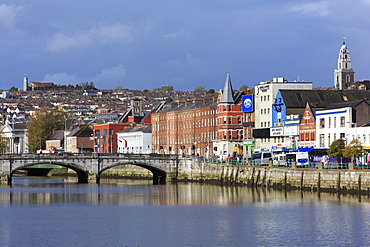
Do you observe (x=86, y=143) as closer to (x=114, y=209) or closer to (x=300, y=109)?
(x=300, y=109)

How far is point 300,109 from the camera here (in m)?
118

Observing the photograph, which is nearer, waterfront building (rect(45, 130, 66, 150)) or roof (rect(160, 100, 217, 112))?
roof (rect(160, 100, 217, 112))

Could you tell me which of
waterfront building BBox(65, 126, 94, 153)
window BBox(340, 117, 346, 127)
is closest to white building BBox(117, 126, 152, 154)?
waterfront building BBox(65, 126, 94, 153)

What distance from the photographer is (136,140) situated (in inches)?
6334

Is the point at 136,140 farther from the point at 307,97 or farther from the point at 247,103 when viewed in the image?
the point at 307,97

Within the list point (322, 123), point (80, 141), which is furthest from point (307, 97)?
point (80, 141)

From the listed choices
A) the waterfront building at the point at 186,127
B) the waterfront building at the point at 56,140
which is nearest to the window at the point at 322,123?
the waterfront building at the point at 186,127

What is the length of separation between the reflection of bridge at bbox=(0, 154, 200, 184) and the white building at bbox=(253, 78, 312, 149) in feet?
33.6

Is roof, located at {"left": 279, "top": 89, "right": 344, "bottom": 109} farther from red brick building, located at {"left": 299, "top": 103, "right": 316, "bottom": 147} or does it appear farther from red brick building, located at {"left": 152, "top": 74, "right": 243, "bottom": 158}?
red brick building, located at {"left": 152, "top": 74, "right": 243, "bottom": 158}

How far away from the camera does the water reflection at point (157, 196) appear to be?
78.5 metres

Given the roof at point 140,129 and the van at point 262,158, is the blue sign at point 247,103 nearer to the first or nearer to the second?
the van at point 262,158

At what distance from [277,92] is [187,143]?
2594cm

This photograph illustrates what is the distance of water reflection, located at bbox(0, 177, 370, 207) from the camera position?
78500mm

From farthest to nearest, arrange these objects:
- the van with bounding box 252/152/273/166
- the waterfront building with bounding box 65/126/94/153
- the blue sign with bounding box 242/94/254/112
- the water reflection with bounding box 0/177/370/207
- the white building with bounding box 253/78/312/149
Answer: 1. the waterfront building with bounding box 65/126/94/153
2. the blue sign with bounding box 242/94/254/112
3. the white building with bounding box 253/78/312/149
4. the van with bounding box 252/152/273/166
5. the water reflection with bounding box 0/177/370/207
